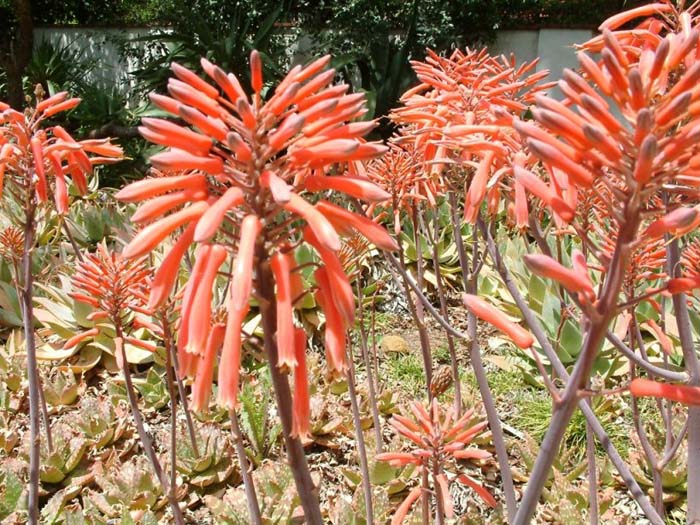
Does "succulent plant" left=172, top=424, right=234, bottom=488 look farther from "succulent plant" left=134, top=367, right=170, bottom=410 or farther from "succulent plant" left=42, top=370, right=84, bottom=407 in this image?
"succulent plant" left=42, top=370, right=84, bottom=407

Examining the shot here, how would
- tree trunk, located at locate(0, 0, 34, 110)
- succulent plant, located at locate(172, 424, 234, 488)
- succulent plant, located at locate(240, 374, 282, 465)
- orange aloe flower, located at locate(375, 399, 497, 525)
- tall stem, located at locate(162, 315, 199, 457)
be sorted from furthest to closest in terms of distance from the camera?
tree trunk, located at locate(0, 0, 34, 110) < succulent plant, located at locate(240, 374, 282, 465) < succulent plant, located at locate(172, 424, 234, 488) < tall stem, located at locate(162, 315, 199, 457) < orange aloe flower, located at locate(375, 399, 497, 525)

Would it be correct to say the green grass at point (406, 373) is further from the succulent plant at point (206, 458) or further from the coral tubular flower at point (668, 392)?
the coral tubular flower at point (668, 392)

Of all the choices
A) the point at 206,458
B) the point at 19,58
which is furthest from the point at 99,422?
the point at 19,58

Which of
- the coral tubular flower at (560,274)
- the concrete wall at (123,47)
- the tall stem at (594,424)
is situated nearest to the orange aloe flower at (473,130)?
the tall stem at (594,424)

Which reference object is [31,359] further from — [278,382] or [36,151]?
[278,382]

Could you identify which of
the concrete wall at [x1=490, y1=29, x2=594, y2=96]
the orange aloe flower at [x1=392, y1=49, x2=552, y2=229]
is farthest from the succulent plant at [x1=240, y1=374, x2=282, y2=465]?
the concrete wall at [x1=490, y1=29, x2=594, y2=96]

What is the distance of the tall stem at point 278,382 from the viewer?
3.24 ft

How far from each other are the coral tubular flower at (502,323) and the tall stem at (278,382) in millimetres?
325

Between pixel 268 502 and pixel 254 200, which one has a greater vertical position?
pixel 254 200

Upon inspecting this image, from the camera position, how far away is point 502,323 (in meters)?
0.99

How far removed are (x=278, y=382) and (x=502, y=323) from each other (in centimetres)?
37

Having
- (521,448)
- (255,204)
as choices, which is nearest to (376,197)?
(255,204)

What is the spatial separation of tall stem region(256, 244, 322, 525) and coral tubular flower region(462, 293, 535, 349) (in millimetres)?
325

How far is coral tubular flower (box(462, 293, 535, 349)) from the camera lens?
38.4 inches
